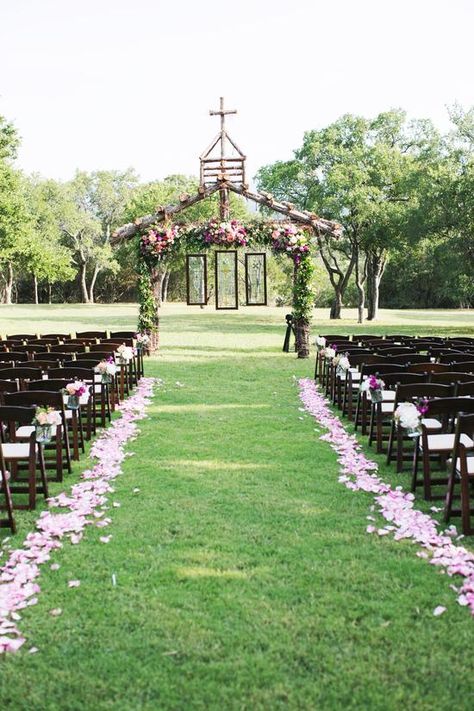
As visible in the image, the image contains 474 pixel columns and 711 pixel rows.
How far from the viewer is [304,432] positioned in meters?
9.69

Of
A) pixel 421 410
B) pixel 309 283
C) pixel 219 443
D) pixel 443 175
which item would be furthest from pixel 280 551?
pixel 443 175

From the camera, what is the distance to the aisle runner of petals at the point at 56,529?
4355 millimetres

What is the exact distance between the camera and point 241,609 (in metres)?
4.30

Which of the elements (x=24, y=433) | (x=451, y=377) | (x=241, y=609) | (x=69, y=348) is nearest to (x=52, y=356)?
(x=69, y=348)

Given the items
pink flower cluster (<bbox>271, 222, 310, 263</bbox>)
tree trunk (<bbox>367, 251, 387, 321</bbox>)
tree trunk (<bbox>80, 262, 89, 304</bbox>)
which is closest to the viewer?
pink flower cluster (<bbox>271, 222, 310, 263</bbox>)

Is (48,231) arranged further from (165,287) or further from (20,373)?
(20,373)

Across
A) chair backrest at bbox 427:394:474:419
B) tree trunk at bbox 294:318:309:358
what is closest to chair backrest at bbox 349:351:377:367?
chair backrest at bbox 427:394:474:419

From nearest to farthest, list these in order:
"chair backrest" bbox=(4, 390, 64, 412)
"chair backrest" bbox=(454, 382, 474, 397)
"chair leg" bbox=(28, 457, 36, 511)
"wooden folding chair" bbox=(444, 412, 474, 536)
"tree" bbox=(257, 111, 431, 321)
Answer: "wooden folding chair" bbox=(444, 412, 474, 536)
"chair leg" bbox=(28, 457, 36, 511)
"chair backrest" bbox=(4, 390, 64, 412)
"chair backrest" bbox=(454, 382, 474, 397)
"tree" bbox=(257, 111, 431, 321)

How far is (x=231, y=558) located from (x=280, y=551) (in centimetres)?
38

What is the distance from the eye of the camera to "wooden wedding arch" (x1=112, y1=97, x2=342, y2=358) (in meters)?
18.9

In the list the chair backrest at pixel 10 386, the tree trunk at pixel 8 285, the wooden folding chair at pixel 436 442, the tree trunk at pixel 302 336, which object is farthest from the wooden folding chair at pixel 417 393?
the tree trunk at pixel 8 285

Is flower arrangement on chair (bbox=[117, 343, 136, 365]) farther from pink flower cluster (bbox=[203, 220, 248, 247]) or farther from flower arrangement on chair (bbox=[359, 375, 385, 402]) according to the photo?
pink flower cluster (bbox=[203, 220, 248, 247])

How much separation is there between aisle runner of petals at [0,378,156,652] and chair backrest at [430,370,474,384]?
3828mm

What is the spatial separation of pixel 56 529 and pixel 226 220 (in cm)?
1459
